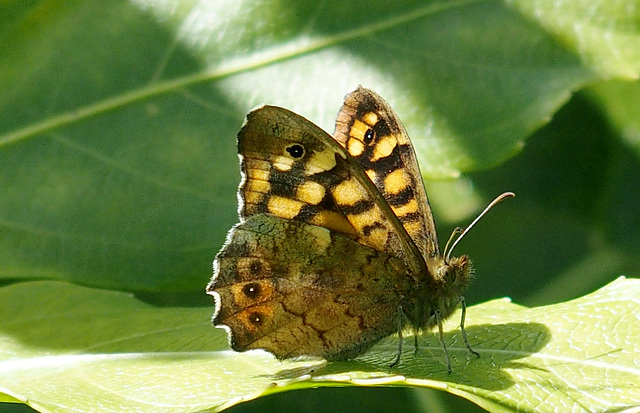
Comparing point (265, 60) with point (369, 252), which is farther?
point (265, 60)

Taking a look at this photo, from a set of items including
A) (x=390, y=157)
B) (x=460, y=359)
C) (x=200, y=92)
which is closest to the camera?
(x=460, y=359)

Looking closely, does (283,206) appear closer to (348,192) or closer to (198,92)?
(348,192)

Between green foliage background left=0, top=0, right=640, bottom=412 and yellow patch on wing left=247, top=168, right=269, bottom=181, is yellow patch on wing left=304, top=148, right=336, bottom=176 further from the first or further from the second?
green foliage background left=0, top=0, right=640, bottom=412

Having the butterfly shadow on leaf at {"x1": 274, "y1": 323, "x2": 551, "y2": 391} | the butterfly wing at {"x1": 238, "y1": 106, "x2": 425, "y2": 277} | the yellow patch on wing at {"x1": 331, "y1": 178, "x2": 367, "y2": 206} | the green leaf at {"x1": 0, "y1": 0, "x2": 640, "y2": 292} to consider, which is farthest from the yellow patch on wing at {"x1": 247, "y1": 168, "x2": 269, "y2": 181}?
the butterfly shadow on leaf at {"x1": 274, "y1": 323, "x2": 551, "y2": 391}

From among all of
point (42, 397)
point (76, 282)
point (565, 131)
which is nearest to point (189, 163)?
point (76, 282)

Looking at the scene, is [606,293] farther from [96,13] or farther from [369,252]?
[96,13]

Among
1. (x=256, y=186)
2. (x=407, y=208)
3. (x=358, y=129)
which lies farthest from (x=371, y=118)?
(x=256, y=186)
